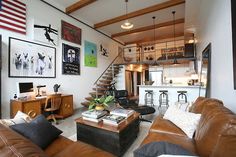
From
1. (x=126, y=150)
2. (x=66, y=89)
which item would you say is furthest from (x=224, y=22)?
(x=66, y=89)

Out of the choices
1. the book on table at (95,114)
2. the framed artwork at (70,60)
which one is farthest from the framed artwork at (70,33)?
the book on table at (95,114)

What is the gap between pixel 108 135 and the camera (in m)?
2.19

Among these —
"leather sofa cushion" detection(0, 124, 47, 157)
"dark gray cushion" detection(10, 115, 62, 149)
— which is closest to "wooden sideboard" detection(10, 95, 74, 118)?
"dark gray cushion" detection(10, 115, 62, 149)

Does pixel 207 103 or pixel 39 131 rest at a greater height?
pixel 207 103

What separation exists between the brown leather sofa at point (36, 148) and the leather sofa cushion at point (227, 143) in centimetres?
96

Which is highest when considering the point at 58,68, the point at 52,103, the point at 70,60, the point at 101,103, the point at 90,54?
the point at 90,54

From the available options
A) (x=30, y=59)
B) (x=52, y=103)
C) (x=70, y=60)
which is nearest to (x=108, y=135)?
(x=52, y=103)

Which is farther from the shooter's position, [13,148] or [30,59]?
[30,59]

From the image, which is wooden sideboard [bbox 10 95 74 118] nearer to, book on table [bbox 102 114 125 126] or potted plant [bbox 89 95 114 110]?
potted plant [bbox 89 95 114 110]

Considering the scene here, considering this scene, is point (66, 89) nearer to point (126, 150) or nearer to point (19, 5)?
point (19, 5)

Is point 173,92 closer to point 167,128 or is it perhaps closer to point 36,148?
point 167,128

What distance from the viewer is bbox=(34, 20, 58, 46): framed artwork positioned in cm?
445

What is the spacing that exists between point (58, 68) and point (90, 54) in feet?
6.58

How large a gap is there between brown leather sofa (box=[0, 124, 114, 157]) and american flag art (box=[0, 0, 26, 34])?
3652 millimetres
